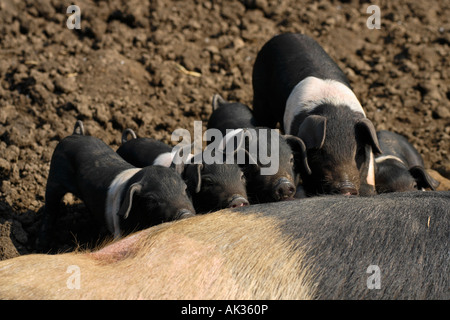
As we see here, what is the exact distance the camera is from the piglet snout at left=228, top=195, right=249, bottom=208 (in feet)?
11.7

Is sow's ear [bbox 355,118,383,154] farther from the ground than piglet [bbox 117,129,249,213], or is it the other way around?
sow's ear [bbox 355,118,383,154]

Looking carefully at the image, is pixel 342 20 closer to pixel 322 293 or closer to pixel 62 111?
pixel 62 111

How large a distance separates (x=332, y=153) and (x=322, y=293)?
5.06 feet

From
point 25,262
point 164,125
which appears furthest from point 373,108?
point 25,262

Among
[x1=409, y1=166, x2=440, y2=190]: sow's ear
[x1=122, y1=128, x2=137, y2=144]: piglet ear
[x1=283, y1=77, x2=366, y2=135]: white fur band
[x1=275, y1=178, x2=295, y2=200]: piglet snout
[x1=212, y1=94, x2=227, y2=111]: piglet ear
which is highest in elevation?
[x1=283, y1=77, x2=366, y2=135]: white fur band

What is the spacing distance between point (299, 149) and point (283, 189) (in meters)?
0.40

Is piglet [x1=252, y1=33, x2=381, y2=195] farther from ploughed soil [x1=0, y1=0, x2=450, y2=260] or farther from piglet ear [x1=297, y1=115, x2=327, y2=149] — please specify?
ploughed soil [x1=0, y1=0, x2=450, y2=260]

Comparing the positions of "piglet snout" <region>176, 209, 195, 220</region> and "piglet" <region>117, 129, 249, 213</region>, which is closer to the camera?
"piglet snout" <region>176, 209, 195, 220</region>

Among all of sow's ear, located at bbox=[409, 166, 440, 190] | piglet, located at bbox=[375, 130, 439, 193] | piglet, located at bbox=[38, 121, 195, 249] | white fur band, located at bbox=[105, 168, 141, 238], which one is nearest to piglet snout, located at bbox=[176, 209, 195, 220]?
piglet, located at bbox=[38, 121, 195, 249]

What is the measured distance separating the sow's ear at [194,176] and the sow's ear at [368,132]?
1.05 meters

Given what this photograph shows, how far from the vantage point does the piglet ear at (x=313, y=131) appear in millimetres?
3984

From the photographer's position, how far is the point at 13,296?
2.61 meters

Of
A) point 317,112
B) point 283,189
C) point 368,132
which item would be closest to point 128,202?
point 283,189

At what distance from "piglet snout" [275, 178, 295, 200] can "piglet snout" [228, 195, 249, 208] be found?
22 centimetres
